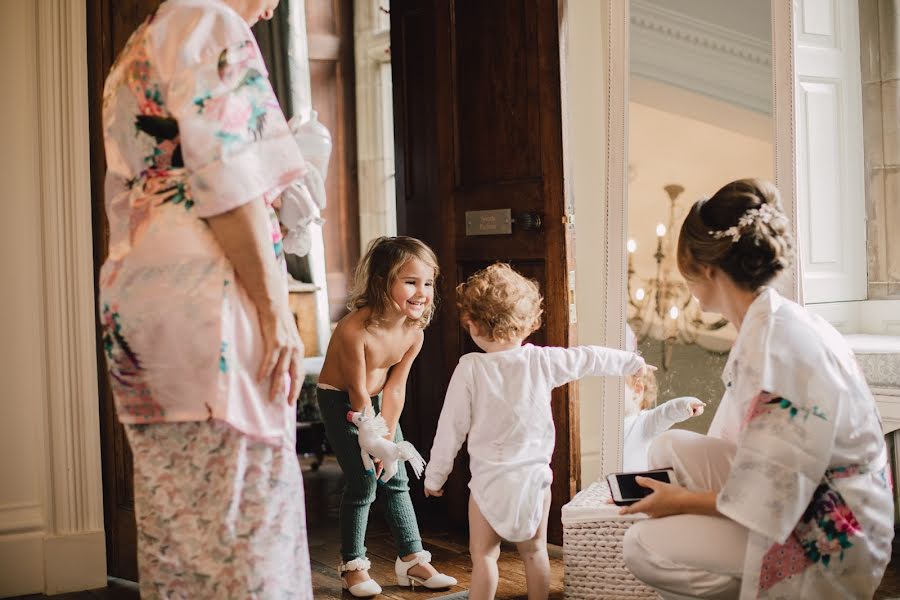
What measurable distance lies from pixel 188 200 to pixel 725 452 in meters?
1.18

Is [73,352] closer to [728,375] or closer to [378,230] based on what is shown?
[728,375]

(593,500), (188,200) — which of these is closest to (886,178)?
(593,500)

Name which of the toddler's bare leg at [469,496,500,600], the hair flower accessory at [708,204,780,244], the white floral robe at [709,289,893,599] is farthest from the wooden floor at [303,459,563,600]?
the hair flower accessory at [708,204,780,244]

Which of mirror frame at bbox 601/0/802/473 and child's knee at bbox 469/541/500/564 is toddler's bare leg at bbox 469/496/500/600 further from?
mirror frame at bbox 601/0/802/473

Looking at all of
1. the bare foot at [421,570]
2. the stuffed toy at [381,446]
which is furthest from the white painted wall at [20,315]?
the bare foot at [421,570]

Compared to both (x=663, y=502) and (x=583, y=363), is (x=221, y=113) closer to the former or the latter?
(x=663, y=502)

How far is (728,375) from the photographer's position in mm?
1869

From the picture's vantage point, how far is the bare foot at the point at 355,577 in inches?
109

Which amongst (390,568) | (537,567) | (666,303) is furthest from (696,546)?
(390,568)

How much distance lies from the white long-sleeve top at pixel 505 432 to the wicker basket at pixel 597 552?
0.42 feet

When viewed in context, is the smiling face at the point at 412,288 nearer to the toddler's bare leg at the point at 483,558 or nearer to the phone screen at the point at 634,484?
the toddler's bare leg at the point at 483,558

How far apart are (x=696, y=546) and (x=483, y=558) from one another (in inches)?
30.2

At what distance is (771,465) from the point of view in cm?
165

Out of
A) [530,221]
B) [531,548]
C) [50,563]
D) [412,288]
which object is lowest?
[50,563]
